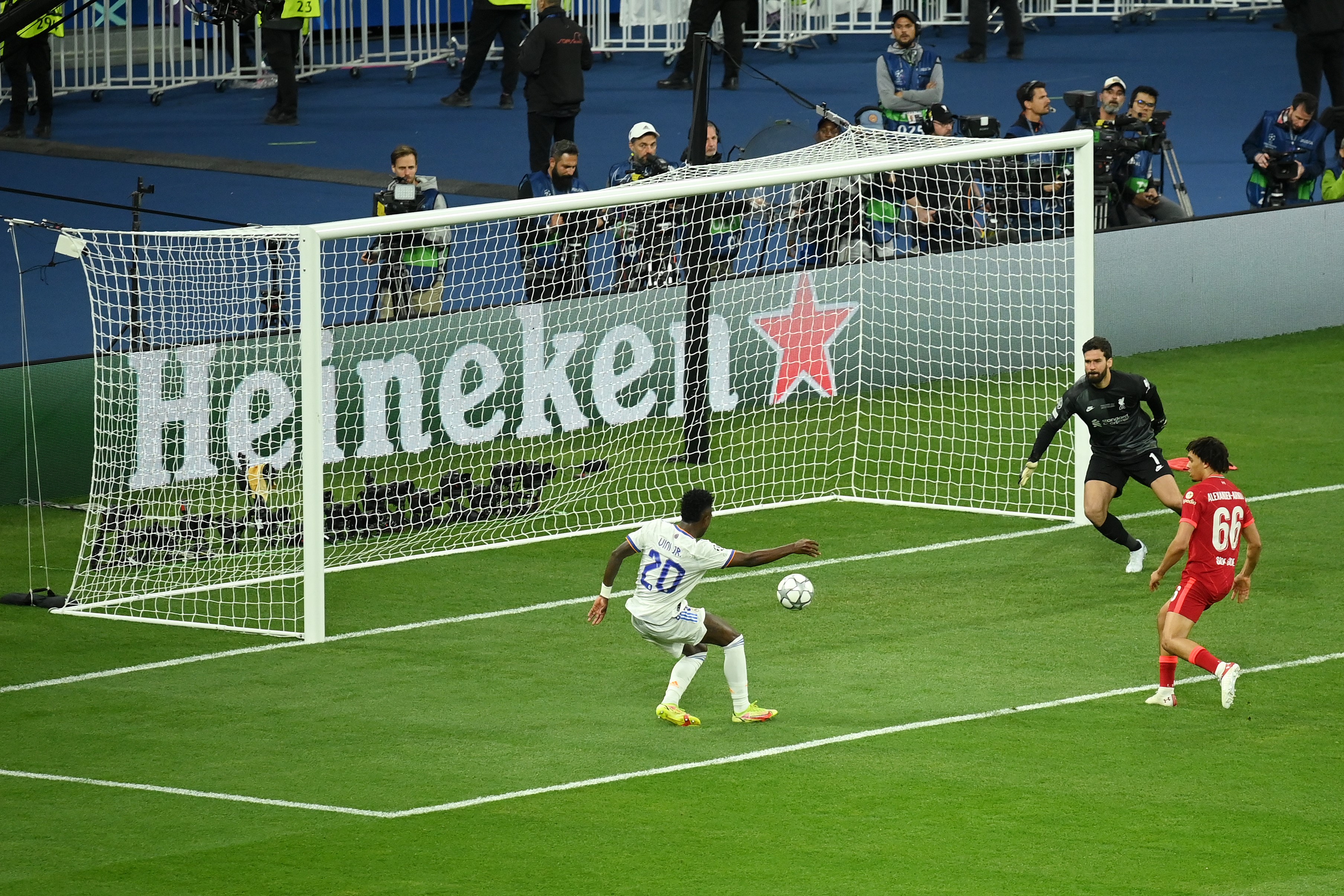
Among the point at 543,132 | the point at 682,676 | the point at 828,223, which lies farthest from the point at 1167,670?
the point at 543,132

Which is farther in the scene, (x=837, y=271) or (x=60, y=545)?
(x=837, y=271)

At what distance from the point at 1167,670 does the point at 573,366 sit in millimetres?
6730

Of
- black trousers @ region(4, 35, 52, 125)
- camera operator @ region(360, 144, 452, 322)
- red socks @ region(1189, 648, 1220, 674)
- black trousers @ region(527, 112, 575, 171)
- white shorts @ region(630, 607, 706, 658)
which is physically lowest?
red socks @ region(1189, 648, 1220, 674)

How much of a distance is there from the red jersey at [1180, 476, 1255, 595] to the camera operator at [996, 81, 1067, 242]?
6509 millimetres

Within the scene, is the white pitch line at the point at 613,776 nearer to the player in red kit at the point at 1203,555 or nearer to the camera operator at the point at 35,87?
the player in red kit at the point at 1203,555

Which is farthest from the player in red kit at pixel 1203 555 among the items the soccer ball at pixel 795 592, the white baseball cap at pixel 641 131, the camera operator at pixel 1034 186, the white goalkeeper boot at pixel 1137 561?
the white baseball cap at pixel 641 131

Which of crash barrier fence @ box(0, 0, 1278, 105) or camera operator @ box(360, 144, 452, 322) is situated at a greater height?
crash barrier fence @ box(0, 0, 1278, 105)

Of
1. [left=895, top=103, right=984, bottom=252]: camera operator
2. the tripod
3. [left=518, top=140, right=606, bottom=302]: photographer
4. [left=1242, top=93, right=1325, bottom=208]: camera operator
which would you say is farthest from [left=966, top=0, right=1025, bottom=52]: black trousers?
[left=518, top=140, right=606, bottom=302]: photographer

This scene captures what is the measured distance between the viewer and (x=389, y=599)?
14.3m

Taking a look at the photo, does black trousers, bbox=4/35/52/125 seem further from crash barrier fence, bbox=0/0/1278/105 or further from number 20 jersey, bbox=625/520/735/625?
number 20 jersey, bbox=625/520/735/625

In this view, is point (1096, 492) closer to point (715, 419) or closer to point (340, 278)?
point (715, 419)

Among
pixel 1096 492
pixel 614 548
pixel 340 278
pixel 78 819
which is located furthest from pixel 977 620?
pixel 340 278

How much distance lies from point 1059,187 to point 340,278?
6864 millimetres

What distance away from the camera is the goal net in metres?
14.8
